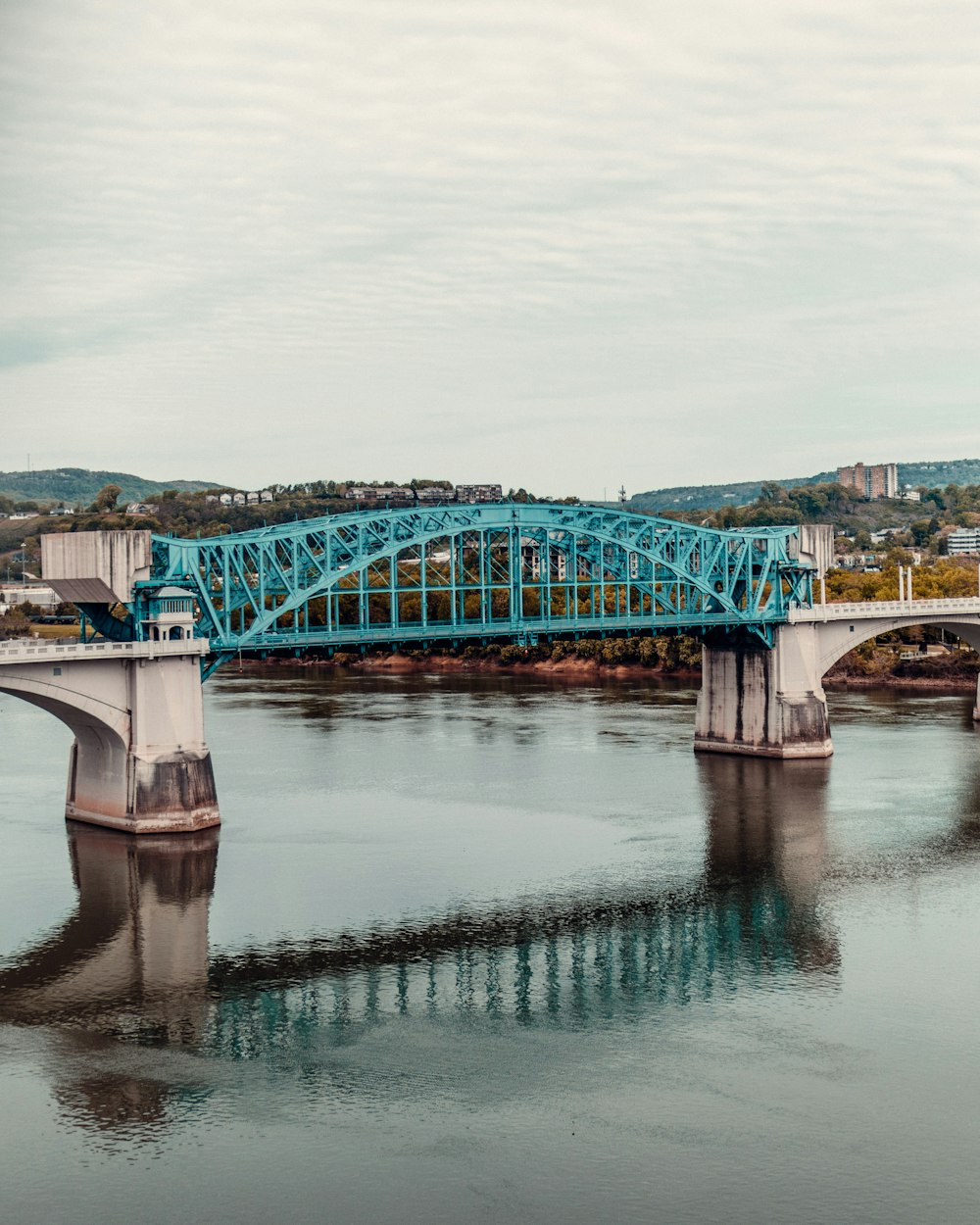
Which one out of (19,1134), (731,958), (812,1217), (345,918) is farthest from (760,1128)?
(345,918)

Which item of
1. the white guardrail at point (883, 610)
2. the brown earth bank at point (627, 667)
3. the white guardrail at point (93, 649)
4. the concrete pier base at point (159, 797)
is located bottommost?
the concrete pier base at point (159, 797)

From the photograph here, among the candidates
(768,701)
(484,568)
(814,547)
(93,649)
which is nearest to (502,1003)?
(93,649)

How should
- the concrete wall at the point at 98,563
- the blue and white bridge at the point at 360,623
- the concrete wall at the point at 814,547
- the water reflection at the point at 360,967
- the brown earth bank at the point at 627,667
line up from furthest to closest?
the brown earth bank at the point at 627,667 → the concrete wall at the point at 814,547 → the blue and white bridge at the point at 360,623 → the concrete wall at the point at 98,563 → the water reflection at the point at 360,967

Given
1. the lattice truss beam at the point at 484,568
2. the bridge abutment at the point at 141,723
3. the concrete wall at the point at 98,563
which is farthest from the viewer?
the lattice truss beam at the point at 484,568

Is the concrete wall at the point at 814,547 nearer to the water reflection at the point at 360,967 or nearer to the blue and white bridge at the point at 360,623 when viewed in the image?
the blue and white bridge at the point at 360,623

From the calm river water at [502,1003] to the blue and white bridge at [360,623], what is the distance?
390 cm

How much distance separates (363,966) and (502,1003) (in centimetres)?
Result: 526

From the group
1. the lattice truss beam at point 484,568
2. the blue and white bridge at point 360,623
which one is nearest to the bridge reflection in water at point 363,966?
the blue and white bridge at point 360,623

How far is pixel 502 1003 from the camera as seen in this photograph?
140 feet

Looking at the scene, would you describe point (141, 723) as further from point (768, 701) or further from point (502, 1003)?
point (768, 701)

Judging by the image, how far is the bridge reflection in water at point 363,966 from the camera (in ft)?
133

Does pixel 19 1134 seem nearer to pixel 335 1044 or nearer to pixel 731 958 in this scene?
pixel 335 1044

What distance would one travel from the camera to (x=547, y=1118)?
3494cm

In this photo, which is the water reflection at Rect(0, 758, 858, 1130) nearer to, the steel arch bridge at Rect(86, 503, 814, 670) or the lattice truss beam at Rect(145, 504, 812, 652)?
the steel arch bridge at Rect(86, 503, 814, 670)
